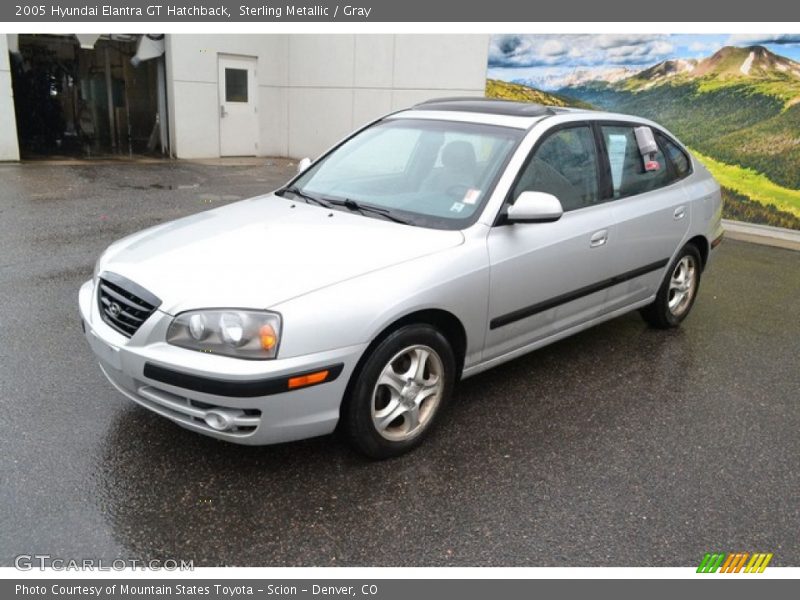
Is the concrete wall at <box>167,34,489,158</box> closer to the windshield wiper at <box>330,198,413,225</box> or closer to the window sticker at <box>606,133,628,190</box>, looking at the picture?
the window sticker at <box>606,133,628,190</box>

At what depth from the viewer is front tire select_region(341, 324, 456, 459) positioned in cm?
311

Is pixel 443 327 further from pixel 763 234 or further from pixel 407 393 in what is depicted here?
pixel 763 234

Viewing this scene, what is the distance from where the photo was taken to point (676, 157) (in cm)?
527

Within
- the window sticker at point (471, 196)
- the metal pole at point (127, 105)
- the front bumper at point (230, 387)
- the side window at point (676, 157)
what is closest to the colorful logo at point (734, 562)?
the front bumper at point (230, 387)

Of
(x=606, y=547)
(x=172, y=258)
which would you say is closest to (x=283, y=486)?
(x=172, y=258)

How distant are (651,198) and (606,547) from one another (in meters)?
2.74

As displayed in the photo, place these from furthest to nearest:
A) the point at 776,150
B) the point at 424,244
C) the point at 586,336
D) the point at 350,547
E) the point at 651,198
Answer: the point at 776,150, the point at 586,336, the point at 651,198, the point at 424,244, the point at 350,547

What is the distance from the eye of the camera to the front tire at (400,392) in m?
3.11

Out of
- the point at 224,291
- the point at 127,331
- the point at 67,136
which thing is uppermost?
the point at 224,291

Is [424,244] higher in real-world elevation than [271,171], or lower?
higher

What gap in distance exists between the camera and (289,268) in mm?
3104

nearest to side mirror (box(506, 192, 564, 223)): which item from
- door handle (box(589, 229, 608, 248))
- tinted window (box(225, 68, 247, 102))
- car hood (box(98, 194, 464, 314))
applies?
car hood (box(98, 194, 464, 314))

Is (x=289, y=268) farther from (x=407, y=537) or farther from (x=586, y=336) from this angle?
(x=586, y=336)

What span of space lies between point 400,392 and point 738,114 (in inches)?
337
